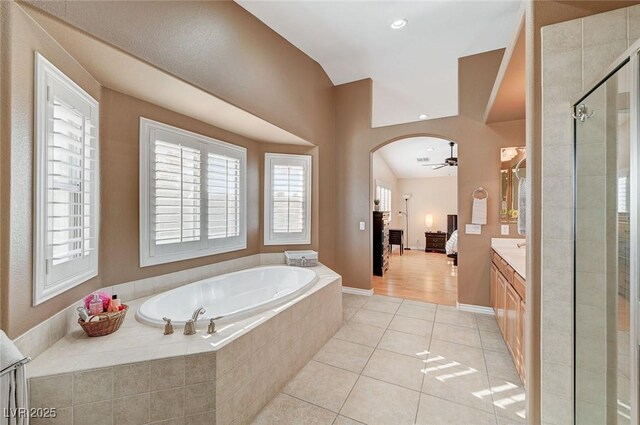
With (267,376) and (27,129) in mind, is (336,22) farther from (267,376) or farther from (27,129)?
(267,376)

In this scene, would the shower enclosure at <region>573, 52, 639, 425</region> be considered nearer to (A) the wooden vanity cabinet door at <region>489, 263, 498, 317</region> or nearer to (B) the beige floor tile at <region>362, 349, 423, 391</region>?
(B) the beige floor tile at <region>362, 349, 423, 391</region>

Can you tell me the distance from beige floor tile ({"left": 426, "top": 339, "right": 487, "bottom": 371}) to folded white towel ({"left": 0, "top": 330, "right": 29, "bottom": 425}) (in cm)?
257

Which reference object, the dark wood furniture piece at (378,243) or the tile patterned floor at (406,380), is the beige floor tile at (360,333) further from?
the dark wood furniture piece at (378,243)

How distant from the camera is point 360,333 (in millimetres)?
2836

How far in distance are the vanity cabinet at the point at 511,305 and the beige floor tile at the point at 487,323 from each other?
23cm

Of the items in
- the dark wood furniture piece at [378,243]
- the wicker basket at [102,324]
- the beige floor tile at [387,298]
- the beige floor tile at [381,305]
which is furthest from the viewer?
the dark wood furniture piece at [378,243]

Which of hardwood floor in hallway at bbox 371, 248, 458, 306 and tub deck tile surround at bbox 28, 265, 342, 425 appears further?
hardwood floor in hallway at bbox 371, 248, 458, 306

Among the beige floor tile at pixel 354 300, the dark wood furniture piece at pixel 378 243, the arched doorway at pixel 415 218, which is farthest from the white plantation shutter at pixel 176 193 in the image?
the dark wood furniture piece at pixel 378 243

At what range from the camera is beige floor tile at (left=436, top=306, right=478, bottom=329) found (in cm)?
308

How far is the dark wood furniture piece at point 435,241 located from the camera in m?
8.13

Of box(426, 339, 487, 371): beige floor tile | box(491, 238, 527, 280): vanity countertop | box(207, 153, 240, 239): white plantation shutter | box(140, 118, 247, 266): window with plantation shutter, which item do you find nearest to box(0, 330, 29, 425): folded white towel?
box(140, 118, 247, 266): window with plantation shutter

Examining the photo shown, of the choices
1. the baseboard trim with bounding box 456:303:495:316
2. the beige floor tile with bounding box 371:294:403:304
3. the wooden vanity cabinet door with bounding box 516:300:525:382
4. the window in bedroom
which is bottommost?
the beige floor tile with bounding box 371:294:403:304

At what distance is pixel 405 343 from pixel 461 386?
68 centimetres

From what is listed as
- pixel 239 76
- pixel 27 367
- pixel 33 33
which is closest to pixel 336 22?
pixel 239 76
